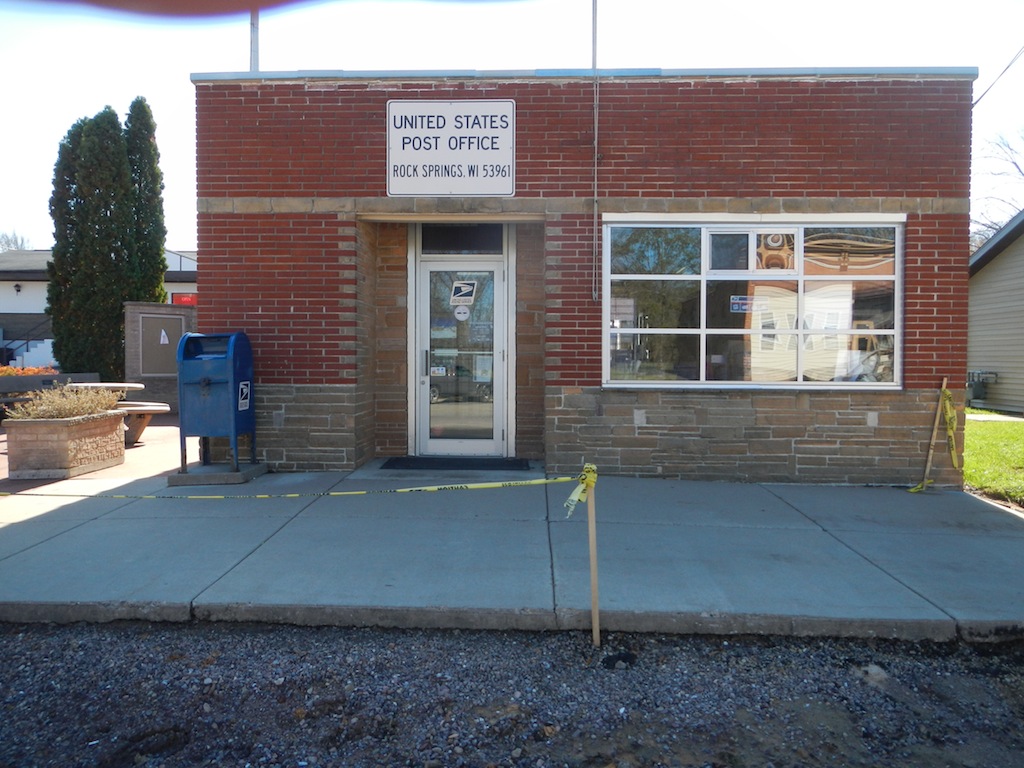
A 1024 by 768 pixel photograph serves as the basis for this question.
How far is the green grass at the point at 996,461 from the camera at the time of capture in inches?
330

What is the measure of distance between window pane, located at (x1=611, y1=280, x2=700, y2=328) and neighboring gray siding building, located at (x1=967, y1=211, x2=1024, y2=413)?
15.0m

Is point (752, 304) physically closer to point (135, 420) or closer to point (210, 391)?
point (210, 391)

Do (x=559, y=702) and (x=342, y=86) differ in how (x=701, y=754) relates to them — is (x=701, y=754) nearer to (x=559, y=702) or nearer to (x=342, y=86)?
(x=559, y=702)

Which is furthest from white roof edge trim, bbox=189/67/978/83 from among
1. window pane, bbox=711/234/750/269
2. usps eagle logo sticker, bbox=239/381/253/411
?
usps eagle logo sticker, bbox=239/381/253/411

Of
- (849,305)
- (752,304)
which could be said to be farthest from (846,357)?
(752,304)

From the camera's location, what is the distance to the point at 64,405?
867 centimetres

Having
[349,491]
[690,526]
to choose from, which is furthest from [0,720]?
[690,526]

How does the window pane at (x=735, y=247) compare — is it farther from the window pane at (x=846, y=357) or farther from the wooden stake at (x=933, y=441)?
the wooden stake at (x=933, y=441)

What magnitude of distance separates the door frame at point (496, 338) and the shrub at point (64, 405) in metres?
3.62

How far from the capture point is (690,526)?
658 centimetres

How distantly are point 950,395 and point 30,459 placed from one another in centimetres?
994

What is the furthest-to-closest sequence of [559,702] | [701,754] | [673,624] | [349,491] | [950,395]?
[950,395]
[349,491]
[673,624]
[559,702]
[701,754]

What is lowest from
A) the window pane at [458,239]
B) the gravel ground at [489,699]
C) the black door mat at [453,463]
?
the gravel ground at [489,699]

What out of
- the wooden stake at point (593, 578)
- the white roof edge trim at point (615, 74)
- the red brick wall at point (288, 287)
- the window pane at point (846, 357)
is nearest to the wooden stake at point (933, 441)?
the window pane at point (846, 357)
